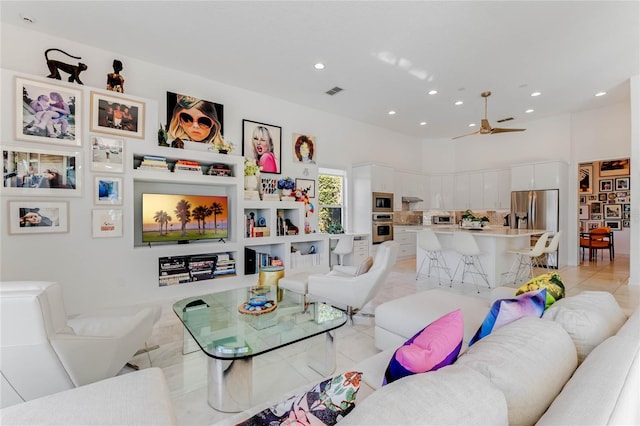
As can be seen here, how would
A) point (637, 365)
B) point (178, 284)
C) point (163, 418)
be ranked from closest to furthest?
1. point (637, 365)
2. point (163, 418)
3. point (178, 284)

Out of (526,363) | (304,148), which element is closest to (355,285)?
(526,363)

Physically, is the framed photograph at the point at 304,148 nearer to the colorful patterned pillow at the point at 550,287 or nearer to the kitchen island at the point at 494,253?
the kitchen island at the point at 494,253

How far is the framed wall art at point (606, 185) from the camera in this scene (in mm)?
8211

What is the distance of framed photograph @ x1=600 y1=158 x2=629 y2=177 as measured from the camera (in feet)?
26.2

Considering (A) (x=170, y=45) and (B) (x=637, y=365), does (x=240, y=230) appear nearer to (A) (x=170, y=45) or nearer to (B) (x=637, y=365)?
(A) (x=170, y=45)

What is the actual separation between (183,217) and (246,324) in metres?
2.58

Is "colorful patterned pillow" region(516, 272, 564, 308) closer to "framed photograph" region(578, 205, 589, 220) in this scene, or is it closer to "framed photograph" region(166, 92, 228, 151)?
"framed photograph" region(166, 92, 228, 151)

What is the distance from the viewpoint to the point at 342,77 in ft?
14.4

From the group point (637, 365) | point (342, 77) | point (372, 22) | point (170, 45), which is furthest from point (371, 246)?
point (637, 365)

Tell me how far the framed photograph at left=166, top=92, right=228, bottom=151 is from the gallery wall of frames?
9.57 m

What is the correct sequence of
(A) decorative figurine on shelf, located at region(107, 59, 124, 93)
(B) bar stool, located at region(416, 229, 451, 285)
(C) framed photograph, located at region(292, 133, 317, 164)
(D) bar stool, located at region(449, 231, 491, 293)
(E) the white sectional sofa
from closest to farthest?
1. (E) the white sectional sofa
2. (A) decorative figurine on shelf, located at region(107, 59, 124, 93)
3. (D) bar stool, located at region(449, 231, 491, 293)
4. (B) bar stool, located at region(416, 229, 451, 285)
5. (C) framed photograph, located at region(292, 133, 317, 164)

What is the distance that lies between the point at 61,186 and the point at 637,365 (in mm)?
4616

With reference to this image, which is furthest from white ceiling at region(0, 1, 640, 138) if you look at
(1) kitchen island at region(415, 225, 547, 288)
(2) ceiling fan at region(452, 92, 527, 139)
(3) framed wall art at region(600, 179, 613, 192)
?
(3) framed wall art at region(600, 179, 613, 192)

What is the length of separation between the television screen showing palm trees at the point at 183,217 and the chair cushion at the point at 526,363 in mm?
3925
